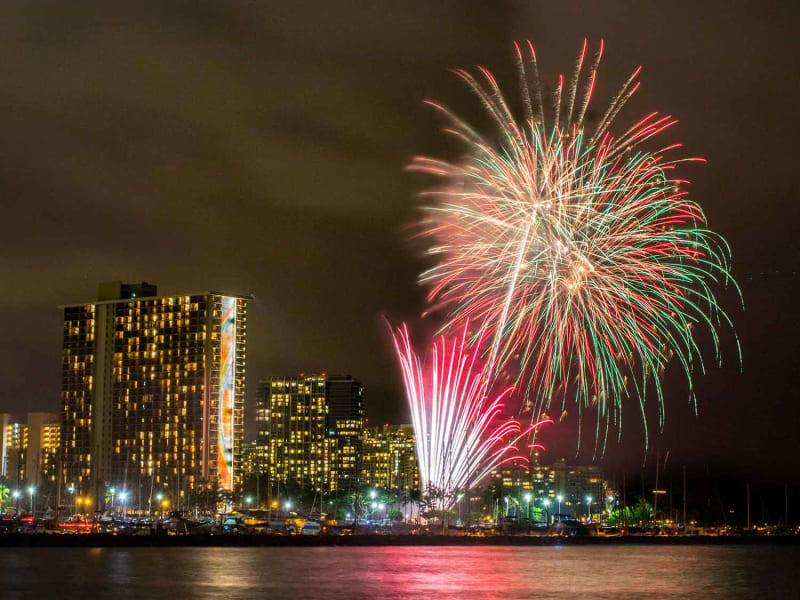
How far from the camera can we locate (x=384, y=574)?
164ft

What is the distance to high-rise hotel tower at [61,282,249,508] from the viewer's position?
15675 centimetres

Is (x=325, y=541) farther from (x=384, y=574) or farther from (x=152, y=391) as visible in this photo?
(x=152, y=391)

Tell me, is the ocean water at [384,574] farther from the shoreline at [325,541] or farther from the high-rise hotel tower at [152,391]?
the high-rise hotel tower at [152,391]

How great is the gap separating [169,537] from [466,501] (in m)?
51.2

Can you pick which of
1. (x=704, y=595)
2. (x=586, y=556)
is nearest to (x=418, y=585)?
(x=704, y=595)

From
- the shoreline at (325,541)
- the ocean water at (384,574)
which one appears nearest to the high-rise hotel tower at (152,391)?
the shoreline at (325,541)

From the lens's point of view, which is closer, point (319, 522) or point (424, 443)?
point (424, 443)

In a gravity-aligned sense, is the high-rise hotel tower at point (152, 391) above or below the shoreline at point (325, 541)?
above

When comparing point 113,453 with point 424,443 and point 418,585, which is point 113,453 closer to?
point 424,443

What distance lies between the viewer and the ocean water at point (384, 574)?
4172 cm

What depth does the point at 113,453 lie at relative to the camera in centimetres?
16312

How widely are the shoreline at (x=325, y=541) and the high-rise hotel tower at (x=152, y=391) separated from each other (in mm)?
71353

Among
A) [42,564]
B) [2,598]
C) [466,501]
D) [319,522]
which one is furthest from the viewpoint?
[466,501]

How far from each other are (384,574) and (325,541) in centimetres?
3170
